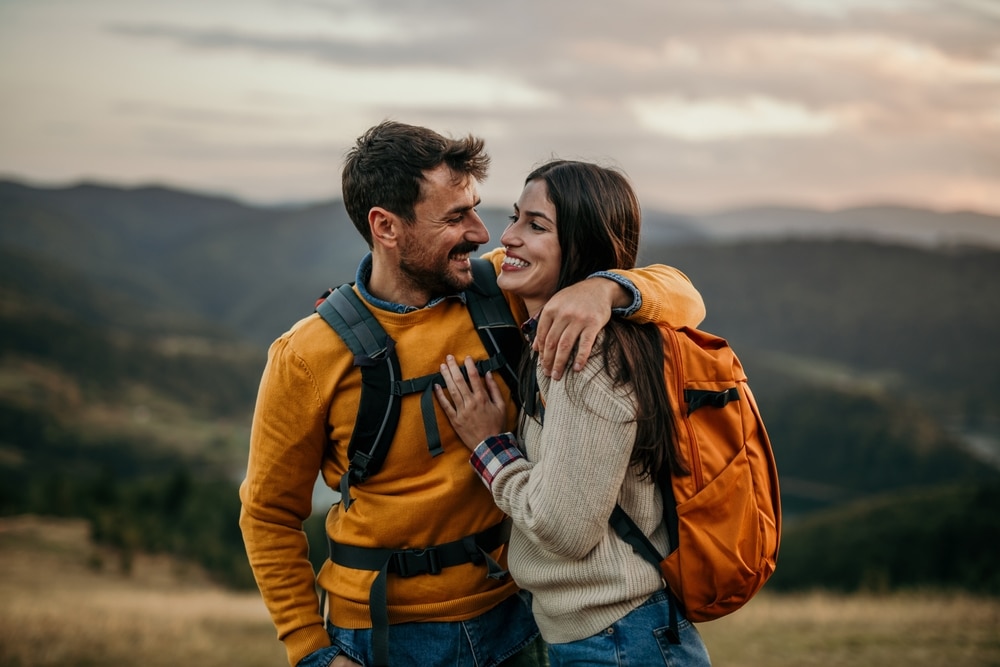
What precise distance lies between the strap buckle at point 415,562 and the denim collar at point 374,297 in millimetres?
845

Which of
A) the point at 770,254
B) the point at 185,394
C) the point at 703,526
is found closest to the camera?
the point at 703,526

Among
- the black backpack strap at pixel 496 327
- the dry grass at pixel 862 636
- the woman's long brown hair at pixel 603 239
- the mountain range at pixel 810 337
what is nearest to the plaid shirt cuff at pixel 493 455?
the woman's long brown hair at pixel 603 239

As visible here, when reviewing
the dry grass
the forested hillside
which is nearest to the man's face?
the dry grass

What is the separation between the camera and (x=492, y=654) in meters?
2.99

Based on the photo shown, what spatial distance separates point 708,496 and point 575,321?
0.63m

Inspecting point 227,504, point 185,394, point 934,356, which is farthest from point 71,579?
point 934,356

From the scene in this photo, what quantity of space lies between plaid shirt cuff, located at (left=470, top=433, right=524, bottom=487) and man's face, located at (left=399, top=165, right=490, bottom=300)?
0.65 metres

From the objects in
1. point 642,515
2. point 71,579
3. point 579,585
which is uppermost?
point 642,515

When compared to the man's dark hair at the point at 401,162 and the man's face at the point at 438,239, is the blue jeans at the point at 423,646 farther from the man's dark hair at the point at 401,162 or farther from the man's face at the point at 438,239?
the man's dark hair at the point at 401,162

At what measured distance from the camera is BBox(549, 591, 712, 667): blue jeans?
7.95 feet

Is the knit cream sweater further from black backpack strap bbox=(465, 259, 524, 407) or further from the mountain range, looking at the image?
the mountain range

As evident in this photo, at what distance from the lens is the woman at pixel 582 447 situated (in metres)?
2.30

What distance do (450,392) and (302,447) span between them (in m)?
0.56

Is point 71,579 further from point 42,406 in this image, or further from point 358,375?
point 42,406
